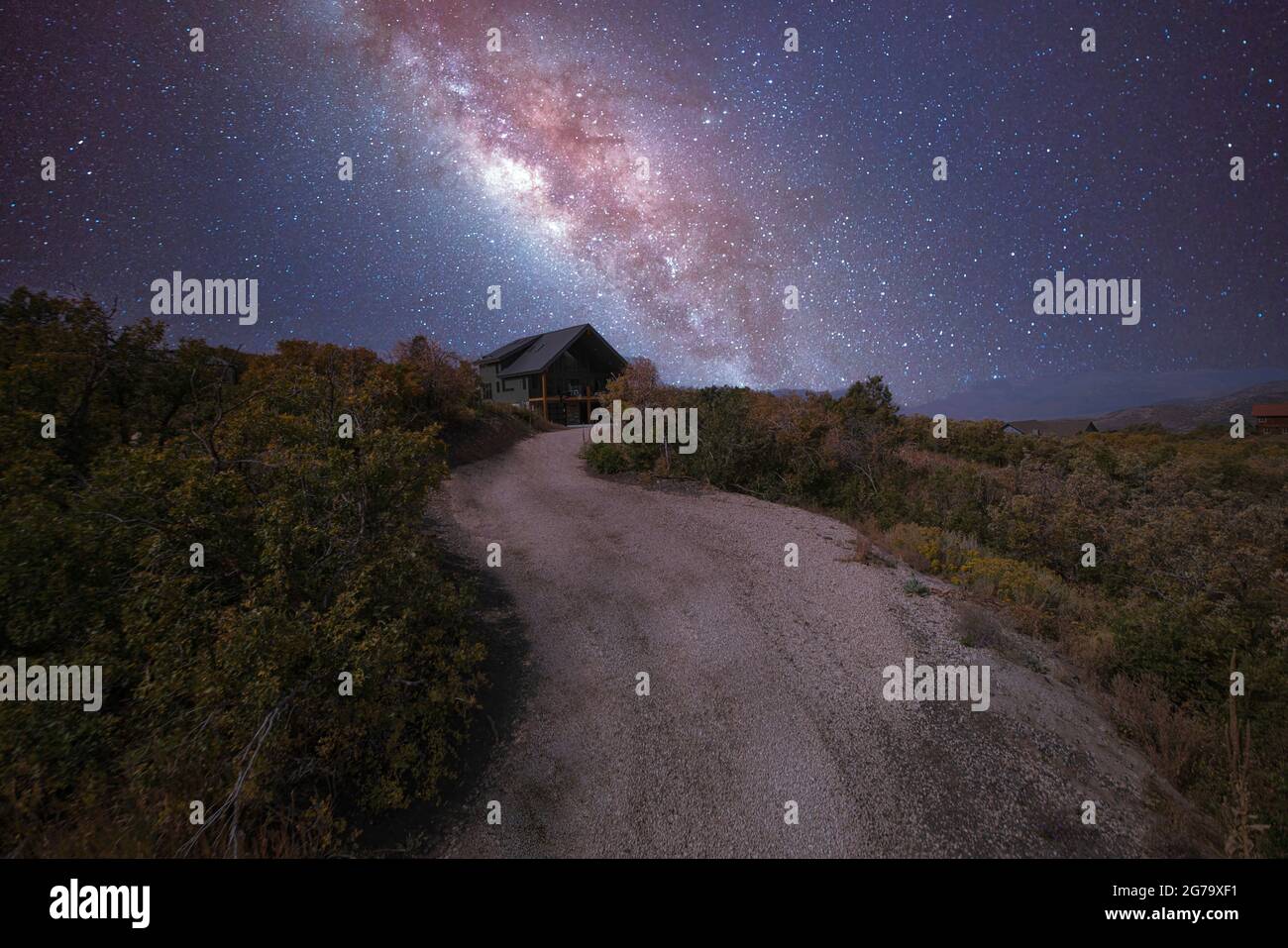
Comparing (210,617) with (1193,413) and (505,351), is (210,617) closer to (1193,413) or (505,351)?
(505,351)

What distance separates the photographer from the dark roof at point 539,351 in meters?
33.3

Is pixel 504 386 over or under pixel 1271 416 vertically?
over

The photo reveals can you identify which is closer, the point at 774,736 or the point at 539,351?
the point at 774,736

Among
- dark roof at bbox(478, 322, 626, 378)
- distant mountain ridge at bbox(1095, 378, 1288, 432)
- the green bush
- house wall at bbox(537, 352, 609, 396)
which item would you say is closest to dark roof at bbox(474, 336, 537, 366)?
dark roof at bbox(478, 322, 626, 378)

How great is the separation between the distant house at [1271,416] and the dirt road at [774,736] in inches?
1402

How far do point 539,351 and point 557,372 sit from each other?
476 centimetres

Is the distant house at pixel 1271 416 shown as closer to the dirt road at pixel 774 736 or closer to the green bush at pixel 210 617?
the dirt road at pixel 774 736

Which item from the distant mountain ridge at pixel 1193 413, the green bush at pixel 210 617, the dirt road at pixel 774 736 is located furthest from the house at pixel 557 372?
the distant mountain ridge at pixel 1193 413

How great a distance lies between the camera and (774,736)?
13.9 ft

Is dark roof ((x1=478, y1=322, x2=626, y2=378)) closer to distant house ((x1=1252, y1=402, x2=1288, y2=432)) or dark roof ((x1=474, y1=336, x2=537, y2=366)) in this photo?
dark roof ((x1=474, y1=336, x2=537, y2=366))

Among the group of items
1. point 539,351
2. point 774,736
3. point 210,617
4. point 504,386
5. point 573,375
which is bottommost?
point 774,736

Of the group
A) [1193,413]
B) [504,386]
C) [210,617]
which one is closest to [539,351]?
[504,386]

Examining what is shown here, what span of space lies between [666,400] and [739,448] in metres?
3.67

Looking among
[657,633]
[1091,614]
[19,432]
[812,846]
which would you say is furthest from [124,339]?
[1091,614]
